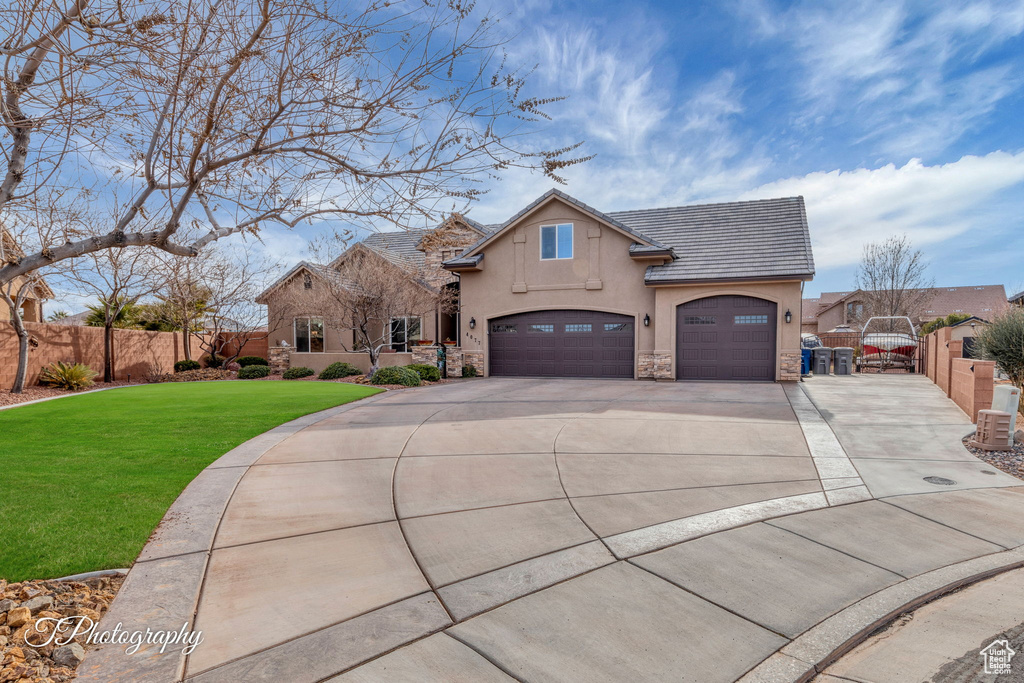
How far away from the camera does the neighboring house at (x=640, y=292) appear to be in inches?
676

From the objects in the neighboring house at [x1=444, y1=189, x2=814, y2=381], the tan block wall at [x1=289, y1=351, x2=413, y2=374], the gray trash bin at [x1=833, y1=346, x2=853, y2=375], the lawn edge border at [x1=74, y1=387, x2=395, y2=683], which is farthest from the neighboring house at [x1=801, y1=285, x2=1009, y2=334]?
the lawn edge border at [x1=74, y1=387, x2=395, y2=683]

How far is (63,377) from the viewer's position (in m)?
16.1

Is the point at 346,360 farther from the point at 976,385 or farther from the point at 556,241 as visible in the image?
the point at 976,385

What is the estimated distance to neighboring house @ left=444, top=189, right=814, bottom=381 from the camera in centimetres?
1717

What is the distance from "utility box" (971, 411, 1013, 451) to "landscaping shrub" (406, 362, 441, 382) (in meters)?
14.6

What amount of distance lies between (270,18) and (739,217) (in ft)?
61.8

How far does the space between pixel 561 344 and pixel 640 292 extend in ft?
11.3

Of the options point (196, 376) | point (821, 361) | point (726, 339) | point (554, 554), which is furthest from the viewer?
point (196, 376)

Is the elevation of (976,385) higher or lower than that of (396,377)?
higher

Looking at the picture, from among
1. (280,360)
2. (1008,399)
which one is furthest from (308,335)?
(1008,399)

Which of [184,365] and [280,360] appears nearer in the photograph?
[184,365]

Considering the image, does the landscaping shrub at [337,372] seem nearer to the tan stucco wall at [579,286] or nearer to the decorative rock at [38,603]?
the tan stucco wall at [579,286]

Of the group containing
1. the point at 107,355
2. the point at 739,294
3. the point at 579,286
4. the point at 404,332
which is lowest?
the point at 107,355

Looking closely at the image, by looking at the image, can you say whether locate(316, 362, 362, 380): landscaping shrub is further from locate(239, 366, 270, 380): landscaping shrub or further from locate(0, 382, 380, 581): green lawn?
locate(0, 382, 380, 581): green lawn
